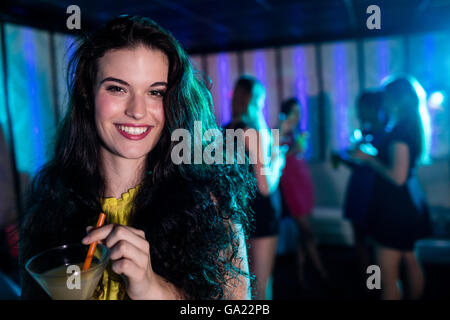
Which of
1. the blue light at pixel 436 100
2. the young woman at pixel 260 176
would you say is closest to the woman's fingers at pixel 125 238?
the young woman at pixel 260 176

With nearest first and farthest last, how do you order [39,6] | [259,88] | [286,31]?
[259,88]
[39,6]
[286,31]

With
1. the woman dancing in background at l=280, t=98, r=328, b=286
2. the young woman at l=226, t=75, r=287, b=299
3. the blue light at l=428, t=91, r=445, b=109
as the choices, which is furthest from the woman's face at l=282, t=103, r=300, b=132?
the blue light at l=428, t=91, r=445, b=109

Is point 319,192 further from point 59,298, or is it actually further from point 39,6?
point 59,298

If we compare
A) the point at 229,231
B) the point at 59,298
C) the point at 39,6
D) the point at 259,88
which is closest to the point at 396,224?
the point at 259,88

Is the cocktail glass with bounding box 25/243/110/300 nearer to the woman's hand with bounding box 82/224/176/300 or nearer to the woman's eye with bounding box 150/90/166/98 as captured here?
the woman's hand with bounding box 82/224/176/300

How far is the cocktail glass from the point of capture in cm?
84

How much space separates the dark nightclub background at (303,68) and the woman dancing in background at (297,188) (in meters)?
0.27

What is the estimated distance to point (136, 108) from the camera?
111 cm

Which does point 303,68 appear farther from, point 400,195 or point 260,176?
point 260,176

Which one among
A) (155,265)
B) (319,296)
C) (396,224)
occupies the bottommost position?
(319,296)

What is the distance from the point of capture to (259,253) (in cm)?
262

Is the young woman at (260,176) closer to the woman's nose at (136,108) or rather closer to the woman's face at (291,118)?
the woman's nose at (136,108)

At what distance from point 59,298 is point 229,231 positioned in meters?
0.51

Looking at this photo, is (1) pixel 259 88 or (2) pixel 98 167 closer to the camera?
(2) pixel 98 167
